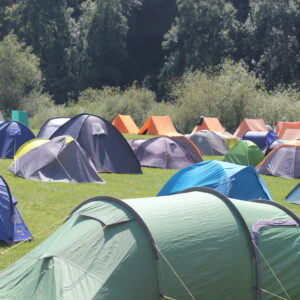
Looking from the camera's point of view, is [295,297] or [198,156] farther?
[198,156]

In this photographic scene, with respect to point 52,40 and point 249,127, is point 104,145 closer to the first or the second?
point 249,127

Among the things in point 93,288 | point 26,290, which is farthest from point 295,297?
point 26,290

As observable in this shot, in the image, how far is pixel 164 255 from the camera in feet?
19.2

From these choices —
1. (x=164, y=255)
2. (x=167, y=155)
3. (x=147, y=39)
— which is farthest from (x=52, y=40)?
(x=164, y=255)

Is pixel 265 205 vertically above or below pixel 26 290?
above

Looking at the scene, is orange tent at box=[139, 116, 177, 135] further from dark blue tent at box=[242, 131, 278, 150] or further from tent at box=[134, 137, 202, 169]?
tent at box=[134, 137, 202, 169]

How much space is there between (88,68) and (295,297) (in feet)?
163

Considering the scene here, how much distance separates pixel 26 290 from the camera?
588 cm

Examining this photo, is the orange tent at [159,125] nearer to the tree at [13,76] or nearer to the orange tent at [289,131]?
the orange tent at [289,131]

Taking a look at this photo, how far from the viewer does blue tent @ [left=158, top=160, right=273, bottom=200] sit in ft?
35.1

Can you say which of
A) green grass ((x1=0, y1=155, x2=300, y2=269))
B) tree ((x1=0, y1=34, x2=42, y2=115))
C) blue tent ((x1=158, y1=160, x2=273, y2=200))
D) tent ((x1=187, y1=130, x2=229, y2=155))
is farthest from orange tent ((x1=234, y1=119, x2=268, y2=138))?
blue tent ((x1=158, y1=160, x2=273, y2=200))

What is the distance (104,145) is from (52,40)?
41082 millimetres

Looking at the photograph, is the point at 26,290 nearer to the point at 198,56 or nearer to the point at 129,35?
the point at 198,56

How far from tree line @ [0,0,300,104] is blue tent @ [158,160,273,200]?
33.1 metres
